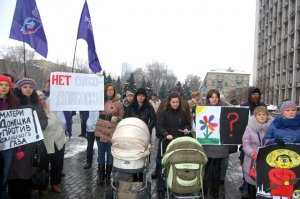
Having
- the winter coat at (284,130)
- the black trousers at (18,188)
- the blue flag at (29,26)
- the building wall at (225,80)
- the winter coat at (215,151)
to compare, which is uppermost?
the building wall at (225,80)

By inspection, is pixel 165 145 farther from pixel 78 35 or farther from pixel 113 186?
pixel 78 35

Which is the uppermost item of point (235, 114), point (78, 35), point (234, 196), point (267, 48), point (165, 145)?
point (267, 48)

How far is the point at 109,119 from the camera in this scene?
8656mm

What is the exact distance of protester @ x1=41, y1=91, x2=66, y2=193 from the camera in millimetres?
7641

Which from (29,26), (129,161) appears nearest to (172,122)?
(129,161)

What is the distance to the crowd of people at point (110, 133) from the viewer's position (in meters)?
6.23

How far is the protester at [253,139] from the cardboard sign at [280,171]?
556 millimetres

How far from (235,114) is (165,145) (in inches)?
57.2

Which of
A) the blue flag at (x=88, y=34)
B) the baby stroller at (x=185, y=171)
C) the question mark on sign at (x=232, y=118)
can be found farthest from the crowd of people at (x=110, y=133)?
the blue flag at (x=88, y=34)

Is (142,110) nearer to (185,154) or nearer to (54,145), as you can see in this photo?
(54,145)

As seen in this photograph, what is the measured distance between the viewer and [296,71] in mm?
63906

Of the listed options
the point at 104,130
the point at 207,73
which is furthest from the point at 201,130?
the point at 207,73

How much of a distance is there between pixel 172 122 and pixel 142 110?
0.80 meters

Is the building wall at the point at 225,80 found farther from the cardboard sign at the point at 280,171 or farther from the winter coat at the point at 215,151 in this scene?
the cardboard sign at the point at 280,171
